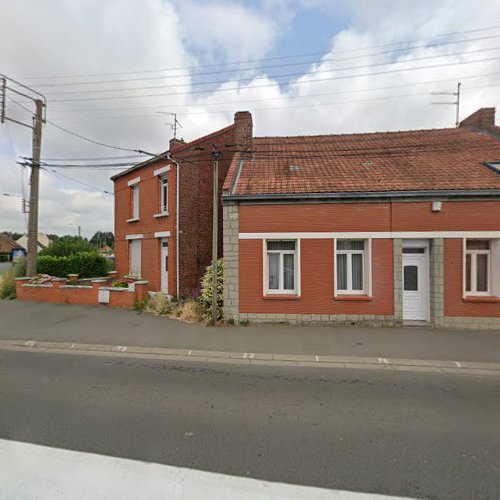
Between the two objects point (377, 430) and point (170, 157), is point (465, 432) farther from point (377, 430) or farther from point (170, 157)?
point (170, 157)

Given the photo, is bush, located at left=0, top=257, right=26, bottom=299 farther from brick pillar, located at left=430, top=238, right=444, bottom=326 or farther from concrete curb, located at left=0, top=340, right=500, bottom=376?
brick pillar, located at left=430, top=238, right=444, bottom=326

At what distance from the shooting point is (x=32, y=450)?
289cm

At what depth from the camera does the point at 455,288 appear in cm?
802

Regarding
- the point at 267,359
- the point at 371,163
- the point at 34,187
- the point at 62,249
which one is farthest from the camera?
the point at 62,249

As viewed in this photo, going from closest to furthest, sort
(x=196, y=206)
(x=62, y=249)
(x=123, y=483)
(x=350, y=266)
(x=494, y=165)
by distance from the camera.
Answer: (x=123, y=483) < (x=350, y=266) < (x=494, y=165) < (x=196, y=206) < (x=62, y=249)

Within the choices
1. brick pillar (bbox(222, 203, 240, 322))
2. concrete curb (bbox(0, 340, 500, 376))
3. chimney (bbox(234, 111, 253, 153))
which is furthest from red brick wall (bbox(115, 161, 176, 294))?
concrete curb (bbox(0, 340, 500, 376))

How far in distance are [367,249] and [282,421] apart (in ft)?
19.8

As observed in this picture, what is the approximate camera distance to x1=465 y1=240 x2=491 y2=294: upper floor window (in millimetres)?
8266

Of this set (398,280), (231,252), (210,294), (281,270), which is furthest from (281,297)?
(398,280)

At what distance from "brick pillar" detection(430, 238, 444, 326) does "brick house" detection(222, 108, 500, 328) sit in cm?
2

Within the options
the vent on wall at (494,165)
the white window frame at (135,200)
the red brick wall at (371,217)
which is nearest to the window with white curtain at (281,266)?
the red brick wall at (371,217)

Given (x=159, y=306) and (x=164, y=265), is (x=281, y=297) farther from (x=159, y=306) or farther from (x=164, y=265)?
(x=164, y=265)

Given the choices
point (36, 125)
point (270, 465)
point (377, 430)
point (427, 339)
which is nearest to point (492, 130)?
point (427, 339)

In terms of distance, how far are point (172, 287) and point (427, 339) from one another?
26.8 ft
